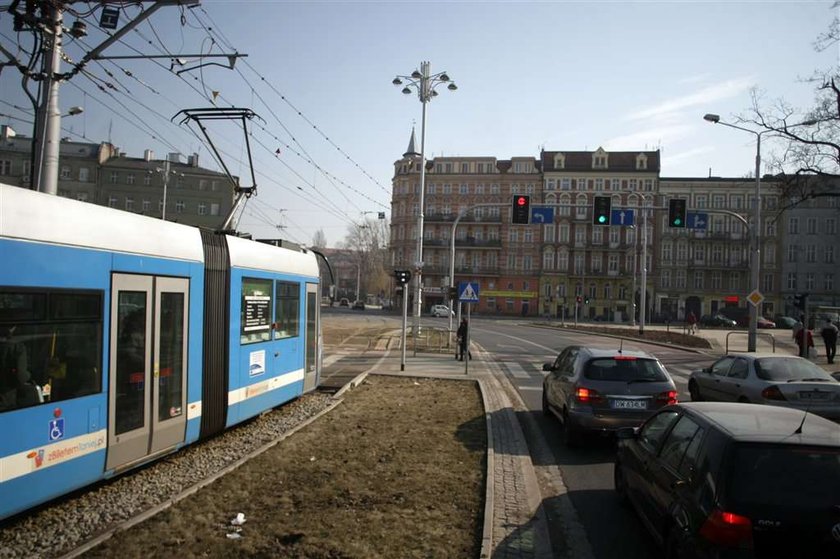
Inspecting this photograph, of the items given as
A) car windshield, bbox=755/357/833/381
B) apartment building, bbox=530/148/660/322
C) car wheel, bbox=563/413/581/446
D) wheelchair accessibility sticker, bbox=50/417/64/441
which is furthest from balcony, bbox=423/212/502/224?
wheelchair accessibility sticker, bbox=50/417/64/441

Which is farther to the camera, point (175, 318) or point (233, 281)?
point (233, 281)

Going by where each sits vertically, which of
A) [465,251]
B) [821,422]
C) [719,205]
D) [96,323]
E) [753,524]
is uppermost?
[719,205]

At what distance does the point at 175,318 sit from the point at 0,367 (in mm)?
2647

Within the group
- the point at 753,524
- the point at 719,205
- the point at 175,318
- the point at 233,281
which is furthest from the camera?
the point at 719,205

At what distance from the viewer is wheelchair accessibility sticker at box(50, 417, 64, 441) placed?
5527mm

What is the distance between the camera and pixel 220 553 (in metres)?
4.86

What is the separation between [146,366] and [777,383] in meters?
9.79

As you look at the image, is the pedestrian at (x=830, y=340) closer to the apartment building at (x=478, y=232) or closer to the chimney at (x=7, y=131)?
the chimney at (x=7, y=131)

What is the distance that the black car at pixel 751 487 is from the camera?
377cm

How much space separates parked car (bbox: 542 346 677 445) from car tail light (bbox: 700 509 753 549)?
5259mm

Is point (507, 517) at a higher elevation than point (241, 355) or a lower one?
lower

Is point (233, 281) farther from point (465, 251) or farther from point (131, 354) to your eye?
point (465, 251)

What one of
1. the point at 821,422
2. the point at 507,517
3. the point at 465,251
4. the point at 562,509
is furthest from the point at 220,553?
the point at 465,251

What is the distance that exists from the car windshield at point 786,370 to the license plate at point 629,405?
3.30 metres
